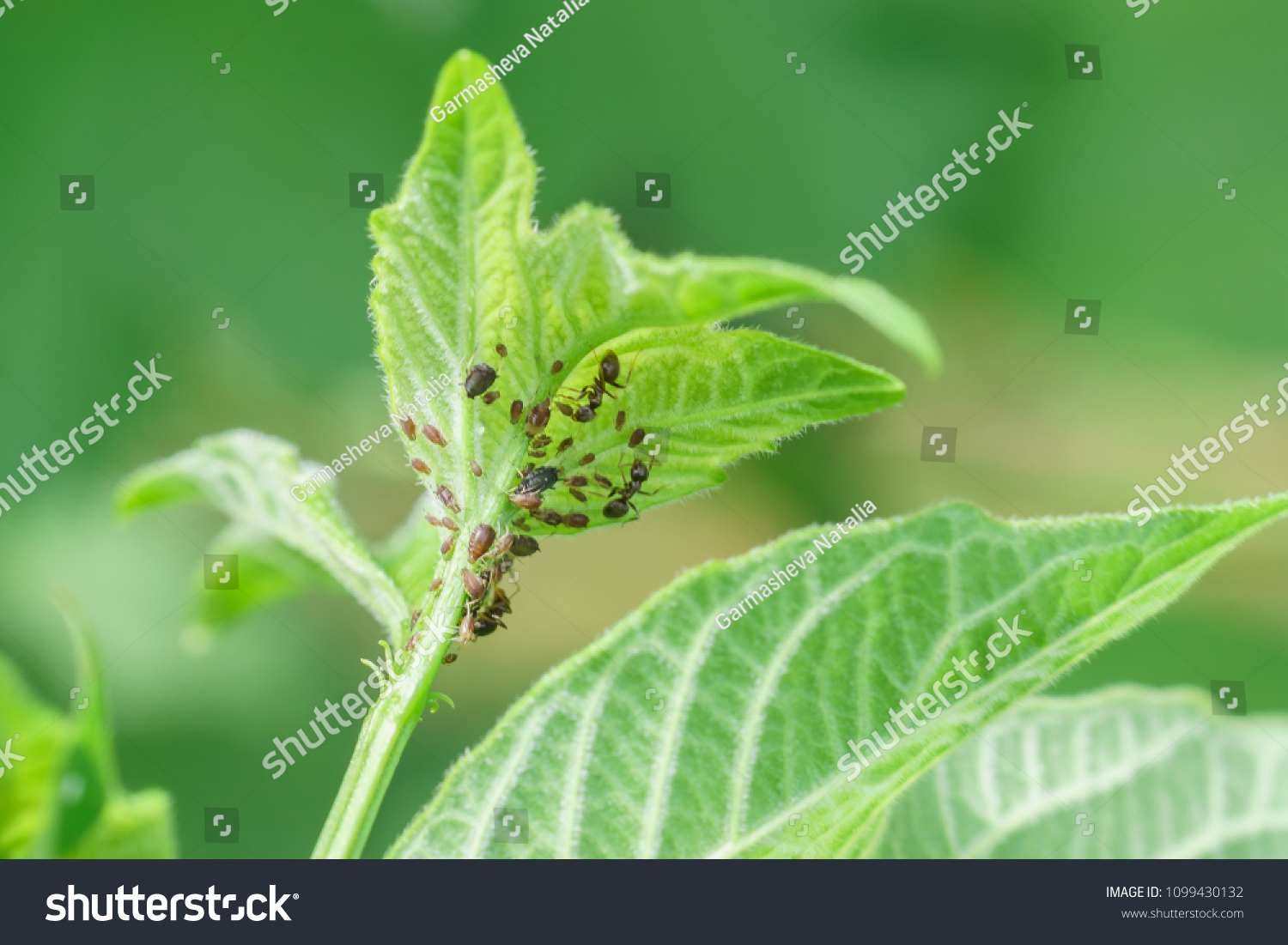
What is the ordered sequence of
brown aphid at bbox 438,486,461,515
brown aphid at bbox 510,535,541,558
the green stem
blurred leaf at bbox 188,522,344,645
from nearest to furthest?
the green stem
brown aphid at bbox 438,486,461,515
brown aphid at bbox 510,535,541,558
blurred leaf at bbox 188,522,344,645

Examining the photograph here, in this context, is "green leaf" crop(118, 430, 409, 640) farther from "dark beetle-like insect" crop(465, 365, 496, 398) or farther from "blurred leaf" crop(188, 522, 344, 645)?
"dark beetle-like insect" crop(465, 365, 496, 398)

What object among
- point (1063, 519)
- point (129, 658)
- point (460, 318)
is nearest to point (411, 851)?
point (460, 318)

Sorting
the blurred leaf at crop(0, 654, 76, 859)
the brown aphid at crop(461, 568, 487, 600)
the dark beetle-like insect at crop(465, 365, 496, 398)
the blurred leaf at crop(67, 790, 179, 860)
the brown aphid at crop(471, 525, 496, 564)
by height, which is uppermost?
the dark beetle-like insect at crop(465, 365, 496, 398)

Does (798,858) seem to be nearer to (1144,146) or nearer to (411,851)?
(411,851)

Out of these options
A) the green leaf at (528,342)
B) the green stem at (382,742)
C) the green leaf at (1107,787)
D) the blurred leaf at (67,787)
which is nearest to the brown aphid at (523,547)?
the green leaf at (528,342)

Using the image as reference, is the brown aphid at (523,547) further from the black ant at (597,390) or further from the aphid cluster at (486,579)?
the black ant at (597,390)

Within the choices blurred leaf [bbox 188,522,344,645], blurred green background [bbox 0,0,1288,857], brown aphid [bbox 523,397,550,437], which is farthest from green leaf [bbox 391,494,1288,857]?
blurred green background [bbox 0,0,1288,857]

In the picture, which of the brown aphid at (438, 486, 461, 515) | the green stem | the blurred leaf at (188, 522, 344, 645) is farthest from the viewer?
the blurred leaf at (188, 522, 344, 645)

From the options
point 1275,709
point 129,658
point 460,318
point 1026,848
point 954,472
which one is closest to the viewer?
point 460,318
